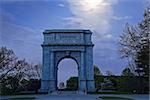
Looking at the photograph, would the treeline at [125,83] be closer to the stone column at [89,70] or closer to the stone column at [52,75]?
the stone column at [89,70]

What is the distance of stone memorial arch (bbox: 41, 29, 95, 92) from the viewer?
4588 cm

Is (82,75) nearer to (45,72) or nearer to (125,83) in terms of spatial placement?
(45,72)

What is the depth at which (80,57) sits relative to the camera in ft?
154

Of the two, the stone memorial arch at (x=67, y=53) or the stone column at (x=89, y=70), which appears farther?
the stone memorial arch at (x=67, y=53)

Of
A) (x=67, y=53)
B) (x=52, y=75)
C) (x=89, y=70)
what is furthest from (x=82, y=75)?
(x=52, y=75)

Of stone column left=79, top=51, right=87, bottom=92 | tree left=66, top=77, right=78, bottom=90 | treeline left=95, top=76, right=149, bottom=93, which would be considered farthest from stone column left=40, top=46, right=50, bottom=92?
tree left=66, top=77, right=78, bottom=90

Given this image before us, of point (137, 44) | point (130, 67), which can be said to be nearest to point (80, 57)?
point (130, 67)

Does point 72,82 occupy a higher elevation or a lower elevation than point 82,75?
lower

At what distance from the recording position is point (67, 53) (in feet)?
153

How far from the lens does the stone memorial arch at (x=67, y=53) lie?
45875mm

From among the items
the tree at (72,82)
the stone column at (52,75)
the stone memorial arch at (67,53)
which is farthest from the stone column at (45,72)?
the tree at (72,82)

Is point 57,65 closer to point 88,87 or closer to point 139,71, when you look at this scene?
point 88,87

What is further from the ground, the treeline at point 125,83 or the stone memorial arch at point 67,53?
the stone memorial arch at point 67,53

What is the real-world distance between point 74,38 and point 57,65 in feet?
15.2
